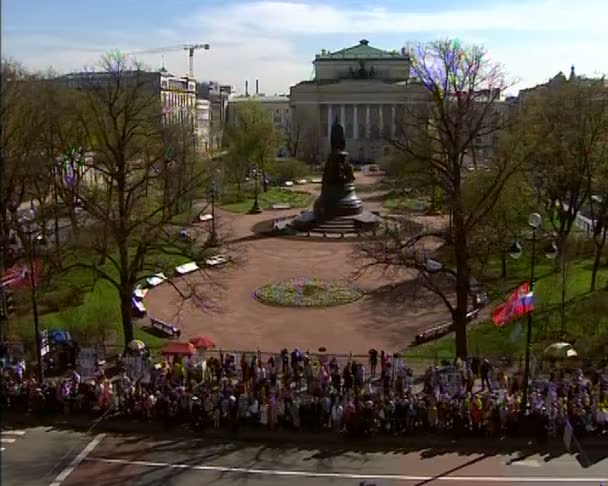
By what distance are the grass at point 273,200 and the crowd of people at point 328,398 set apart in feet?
146

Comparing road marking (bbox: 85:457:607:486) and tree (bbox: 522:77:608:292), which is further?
tree (bbox: 522:77:608:292)

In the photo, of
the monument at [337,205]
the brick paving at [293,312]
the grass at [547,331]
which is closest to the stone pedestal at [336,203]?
the monument at [337,205]

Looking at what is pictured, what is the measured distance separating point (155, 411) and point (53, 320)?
1211cm

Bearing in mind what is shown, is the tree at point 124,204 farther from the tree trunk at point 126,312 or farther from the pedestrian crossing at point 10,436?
the pedestrian crossing at point 10,436

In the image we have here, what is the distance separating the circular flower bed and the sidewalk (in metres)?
14.1

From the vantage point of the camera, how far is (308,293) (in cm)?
3678

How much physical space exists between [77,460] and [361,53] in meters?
136

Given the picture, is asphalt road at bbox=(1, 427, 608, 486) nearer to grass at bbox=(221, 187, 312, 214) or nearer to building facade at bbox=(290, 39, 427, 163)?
grass at bbox=(221, 187, 312, 214)

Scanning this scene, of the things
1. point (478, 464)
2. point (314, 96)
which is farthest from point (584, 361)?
point (314, 96)

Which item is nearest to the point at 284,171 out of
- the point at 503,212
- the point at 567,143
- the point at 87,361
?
the point at 567,143

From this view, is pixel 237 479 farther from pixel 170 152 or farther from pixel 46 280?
pixel 170 152

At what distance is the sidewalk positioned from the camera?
66.5 ft

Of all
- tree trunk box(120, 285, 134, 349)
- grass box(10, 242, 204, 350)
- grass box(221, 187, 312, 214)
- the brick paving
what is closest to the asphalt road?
tree trunk box(120, 285, 134, 349)

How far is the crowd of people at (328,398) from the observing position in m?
20.7
